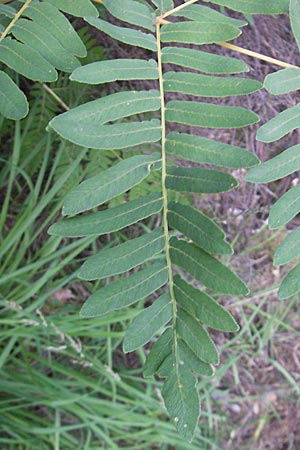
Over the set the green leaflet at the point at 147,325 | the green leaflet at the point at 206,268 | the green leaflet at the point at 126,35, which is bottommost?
the green leaflet at the point at 147,325

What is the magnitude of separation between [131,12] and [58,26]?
0.15m

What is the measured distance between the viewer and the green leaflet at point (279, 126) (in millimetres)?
945

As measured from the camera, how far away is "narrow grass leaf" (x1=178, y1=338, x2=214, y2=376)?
851 millimetres

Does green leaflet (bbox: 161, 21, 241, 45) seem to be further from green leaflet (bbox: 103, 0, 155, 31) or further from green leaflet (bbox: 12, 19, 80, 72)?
green leaflet (bbox: 12, 19, 80, 72)

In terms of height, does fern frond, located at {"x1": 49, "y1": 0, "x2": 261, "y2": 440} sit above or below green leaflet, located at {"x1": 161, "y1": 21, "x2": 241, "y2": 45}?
below

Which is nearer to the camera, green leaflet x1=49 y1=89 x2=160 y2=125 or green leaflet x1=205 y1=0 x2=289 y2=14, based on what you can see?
green leaflet x1=49 y1=89 x2=160 y2=125

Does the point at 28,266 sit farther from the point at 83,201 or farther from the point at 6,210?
the point at 83,201

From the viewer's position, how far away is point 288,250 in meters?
0.91

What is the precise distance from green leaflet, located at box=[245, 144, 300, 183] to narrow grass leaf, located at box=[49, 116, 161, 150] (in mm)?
180

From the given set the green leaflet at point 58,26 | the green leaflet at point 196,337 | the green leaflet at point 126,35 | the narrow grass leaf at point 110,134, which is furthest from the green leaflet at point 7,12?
the green leaflet at point 196,337

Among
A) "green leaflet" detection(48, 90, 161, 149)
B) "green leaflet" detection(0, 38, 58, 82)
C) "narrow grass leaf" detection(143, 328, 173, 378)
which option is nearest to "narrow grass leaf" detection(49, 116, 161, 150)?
"green leaflet" detection(48, 90, 161, 149)

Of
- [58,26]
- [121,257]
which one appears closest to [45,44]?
[58,26]

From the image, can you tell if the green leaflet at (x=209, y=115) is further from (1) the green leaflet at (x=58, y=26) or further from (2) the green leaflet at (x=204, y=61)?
(1) the green leaflet at (x=58, y=26)

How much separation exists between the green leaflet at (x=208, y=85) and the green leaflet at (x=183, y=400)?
1.54ft
